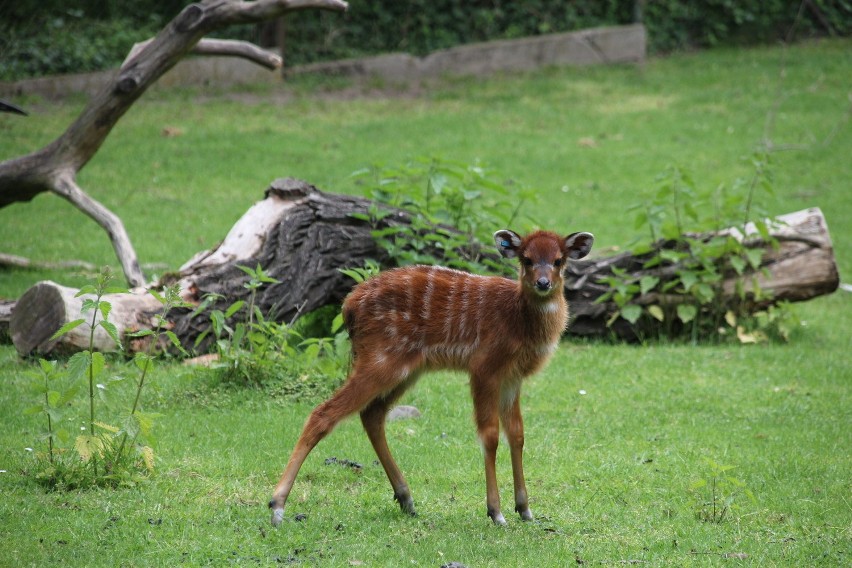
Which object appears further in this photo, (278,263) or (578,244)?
(278,263)

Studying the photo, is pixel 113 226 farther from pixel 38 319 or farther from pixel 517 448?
pixel 517 448

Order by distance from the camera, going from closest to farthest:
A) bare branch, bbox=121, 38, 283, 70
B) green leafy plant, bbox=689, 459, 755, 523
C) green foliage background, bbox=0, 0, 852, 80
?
green leafy plant, bbox=689, 459, 755, 523
bare branch, bbox=121, 38, 283, 70
green foliage background, bbox=0, 0, 852, 80

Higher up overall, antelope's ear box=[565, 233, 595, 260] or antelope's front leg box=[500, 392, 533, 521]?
antelope's ear box=[565, 233, 595, 260]

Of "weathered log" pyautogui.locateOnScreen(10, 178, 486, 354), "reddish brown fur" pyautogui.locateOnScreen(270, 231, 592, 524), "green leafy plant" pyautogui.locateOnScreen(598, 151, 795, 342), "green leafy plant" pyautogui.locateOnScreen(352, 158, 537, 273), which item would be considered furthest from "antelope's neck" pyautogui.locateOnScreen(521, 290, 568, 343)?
"green leafy plant" pyautogui.locateOnScreen(598, 151, 795, 342)

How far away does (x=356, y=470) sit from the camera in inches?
272

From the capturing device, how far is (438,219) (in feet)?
32.3

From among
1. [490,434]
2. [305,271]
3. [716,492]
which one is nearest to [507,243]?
[490,434]

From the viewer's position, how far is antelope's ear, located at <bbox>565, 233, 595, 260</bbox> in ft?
20.4

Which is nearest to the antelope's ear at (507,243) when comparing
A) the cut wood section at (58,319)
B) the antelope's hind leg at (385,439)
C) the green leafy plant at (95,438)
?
the antelope's hind leg at (385,439)

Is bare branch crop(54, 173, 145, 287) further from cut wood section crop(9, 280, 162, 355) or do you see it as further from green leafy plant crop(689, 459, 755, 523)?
green leafy plant crop(689, 459, 755, 523)

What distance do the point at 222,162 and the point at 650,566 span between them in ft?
38.0

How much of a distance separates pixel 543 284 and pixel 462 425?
226cm

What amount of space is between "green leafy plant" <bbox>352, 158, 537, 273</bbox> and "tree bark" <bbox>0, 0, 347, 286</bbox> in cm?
178

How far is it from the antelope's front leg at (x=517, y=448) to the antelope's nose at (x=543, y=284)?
68 centimetres
